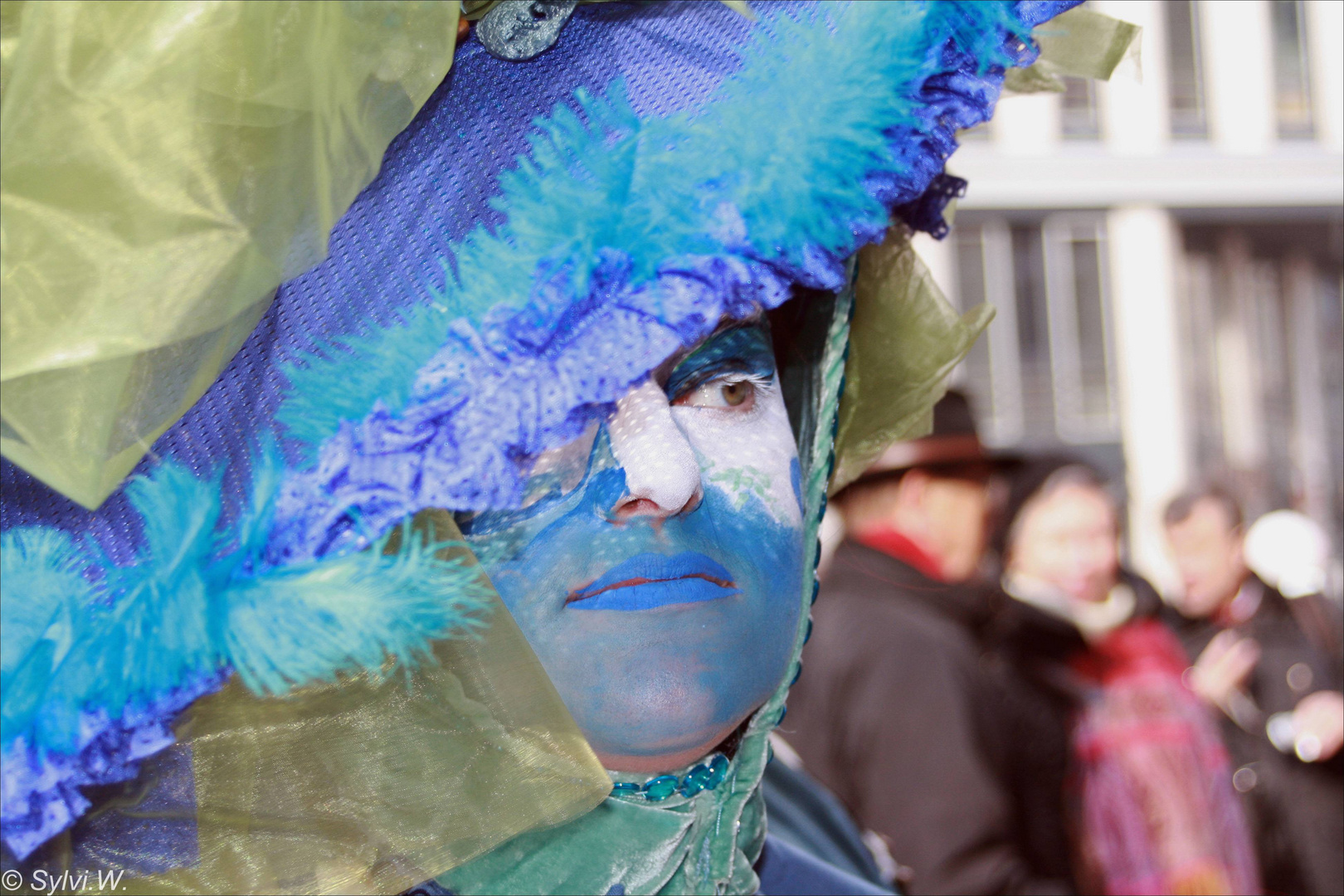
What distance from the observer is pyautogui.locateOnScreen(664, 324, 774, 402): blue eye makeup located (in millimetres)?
917

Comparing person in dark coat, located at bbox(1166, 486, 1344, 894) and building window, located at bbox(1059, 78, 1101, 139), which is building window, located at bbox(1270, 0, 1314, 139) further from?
person in dark coat, located at bbox(1166, 486, 1344, 894)

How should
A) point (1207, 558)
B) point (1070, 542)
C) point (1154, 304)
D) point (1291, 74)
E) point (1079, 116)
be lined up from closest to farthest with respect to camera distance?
point (1070, 542) < point (1207, 558) < point (1079, 116) < point (1154, 304) < point (1291, 74)

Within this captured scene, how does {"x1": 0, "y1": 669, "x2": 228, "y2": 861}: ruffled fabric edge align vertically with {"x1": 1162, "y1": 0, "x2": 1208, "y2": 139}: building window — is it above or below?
above

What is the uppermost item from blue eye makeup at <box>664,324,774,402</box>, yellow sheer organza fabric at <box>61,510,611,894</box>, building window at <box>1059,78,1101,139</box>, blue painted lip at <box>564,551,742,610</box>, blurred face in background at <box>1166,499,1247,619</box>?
blue eye makeup at <box>664,324,774,402</box>

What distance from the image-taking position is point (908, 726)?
6.15 ft

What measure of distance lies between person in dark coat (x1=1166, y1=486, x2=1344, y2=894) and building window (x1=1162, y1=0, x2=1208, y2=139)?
633cm

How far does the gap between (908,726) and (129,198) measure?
1463 mm

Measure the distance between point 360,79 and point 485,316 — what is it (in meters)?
0.16

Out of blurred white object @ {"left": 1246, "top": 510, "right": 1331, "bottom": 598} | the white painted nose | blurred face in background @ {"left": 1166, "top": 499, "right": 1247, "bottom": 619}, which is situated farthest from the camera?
blurred white object @ {"left": 1246, "top": 510, "right": 1331, "bottom": 598}

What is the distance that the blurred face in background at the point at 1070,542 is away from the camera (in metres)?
2.55

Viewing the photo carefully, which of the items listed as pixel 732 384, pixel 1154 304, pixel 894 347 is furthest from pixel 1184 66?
pixel 732 384

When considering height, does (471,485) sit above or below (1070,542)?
above

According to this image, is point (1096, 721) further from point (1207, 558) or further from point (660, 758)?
point (660, 758)

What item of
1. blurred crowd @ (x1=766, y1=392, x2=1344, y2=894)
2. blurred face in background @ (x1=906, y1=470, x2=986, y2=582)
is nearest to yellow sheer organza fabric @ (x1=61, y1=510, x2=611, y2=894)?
blurred crowd @ (x1=766, y1=392, x2=1344, y2=894)
